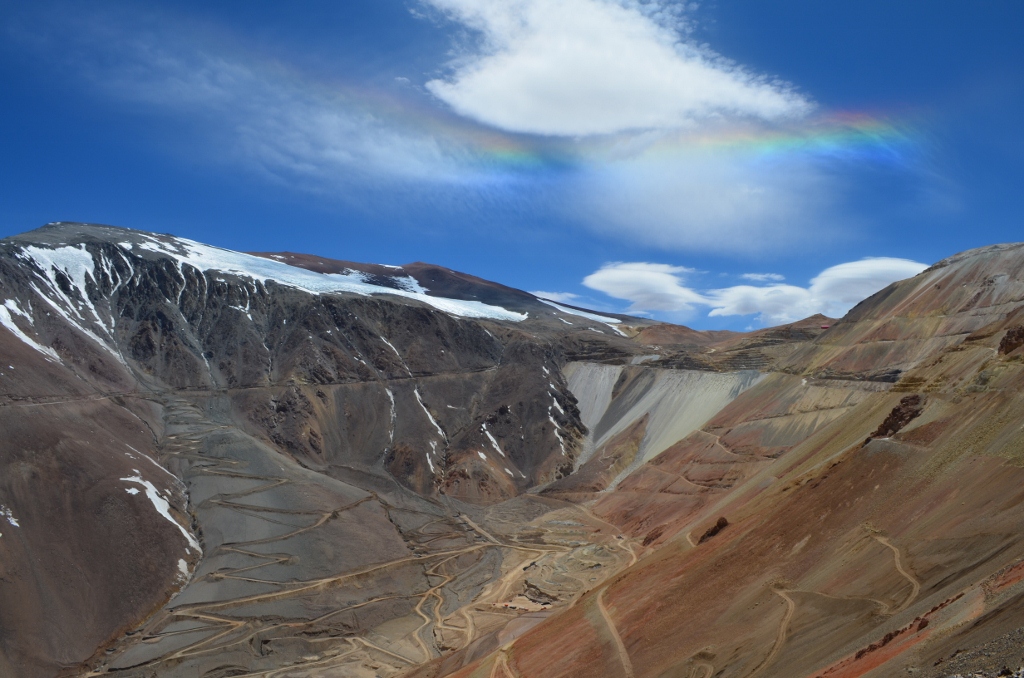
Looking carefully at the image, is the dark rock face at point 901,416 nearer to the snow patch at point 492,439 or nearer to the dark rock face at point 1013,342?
the dark rock face at point 1013,342

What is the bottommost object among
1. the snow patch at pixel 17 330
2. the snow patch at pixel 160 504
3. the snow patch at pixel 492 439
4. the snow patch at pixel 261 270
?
the snow patch at pixel 160 504

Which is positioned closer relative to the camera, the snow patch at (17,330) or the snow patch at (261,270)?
the snow patch at (17,330)

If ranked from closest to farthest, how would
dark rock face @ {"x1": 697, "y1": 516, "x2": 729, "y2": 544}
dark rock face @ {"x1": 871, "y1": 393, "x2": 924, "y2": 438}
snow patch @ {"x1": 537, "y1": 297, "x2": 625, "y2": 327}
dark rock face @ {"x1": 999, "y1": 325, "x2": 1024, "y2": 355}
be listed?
1. dark rock face @ {"x1": 999, "y1": 325, "x2": 1024, "y2": 355}
2. dark rock face @ {"x1": 871, "y1": 393, "x2": 924, "y2": 438}
3. dark rock face @ {"x1": 697, "y1": 516, "x2": 729, "y2": 544}
4. snow patch @ {"x1": 537, "y1": 297, "x2": 625, "y2": 327}

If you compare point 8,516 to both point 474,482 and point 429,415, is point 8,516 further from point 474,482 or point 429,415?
point 429,415

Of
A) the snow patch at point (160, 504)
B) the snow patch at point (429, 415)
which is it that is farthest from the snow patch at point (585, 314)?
the snow patch at point (160, 504)

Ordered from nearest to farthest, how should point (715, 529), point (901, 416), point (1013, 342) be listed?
point (1013, 342), point (901, 416), point (715, 529)

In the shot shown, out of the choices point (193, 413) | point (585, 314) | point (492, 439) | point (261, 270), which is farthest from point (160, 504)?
point (585, 314)

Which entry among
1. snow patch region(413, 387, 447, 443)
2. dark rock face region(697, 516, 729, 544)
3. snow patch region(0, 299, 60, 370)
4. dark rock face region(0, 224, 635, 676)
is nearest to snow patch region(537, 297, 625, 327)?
dark rock face region(0, 224, 635, 676)

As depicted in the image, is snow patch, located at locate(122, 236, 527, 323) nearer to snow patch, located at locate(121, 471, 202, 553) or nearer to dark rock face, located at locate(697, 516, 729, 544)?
snow patch, located at locate(121, 471, 202, 553)

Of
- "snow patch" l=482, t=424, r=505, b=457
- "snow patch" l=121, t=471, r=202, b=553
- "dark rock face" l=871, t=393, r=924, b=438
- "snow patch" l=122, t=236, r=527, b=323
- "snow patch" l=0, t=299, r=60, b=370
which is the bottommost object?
"snow patch" l=121, t=471, r=202, b=553
